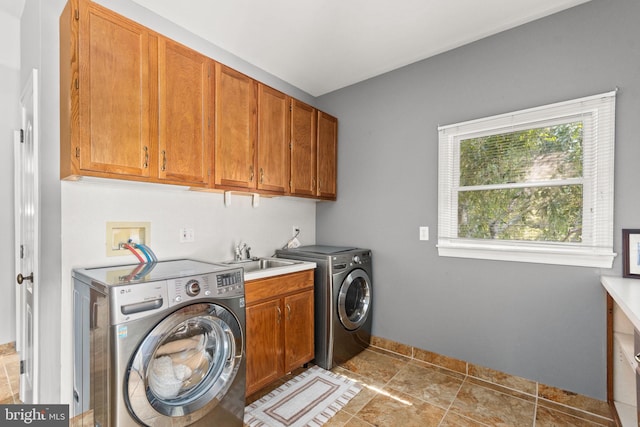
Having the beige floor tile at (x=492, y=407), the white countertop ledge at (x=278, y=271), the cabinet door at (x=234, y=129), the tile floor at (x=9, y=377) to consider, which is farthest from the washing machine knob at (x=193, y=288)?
the beige floor tile at (x=492, y=407)

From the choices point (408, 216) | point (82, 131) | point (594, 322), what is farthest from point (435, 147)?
point (82, 131)

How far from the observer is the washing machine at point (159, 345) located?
1.31 meters

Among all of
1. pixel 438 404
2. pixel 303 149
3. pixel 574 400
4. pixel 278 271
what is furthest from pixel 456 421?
pixel 303 149

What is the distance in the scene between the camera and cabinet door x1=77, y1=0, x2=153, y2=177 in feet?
5.10

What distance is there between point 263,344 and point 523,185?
2236 mm

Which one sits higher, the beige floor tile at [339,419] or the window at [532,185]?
the window at [532,185]

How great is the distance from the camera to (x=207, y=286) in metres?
1.60

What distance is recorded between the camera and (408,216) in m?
2.78

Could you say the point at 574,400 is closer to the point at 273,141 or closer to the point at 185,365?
the point at 185,365

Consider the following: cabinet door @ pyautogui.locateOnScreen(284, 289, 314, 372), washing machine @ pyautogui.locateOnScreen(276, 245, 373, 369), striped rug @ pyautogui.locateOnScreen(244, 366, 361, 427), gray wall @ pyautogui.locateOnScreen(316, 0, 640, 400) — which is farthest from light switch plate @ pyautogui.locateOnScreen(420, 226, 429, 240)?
striped rug @ pyautogui.locateOnScreen(244, 366, 361, 427)

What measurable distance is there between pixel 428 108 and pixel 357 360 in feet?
7.76

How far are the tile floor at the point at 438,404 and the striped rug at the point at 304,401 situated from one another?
0.23 feet

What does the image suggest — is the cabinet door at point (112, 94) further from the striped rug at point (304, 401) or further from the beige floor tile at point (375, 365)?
the beige floor tile at point (375, 365)

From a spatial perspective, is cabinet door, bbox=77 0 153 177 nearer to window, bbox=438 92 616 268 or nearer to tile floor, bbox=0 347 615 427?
tile floor, bbox=0 347 615 427
